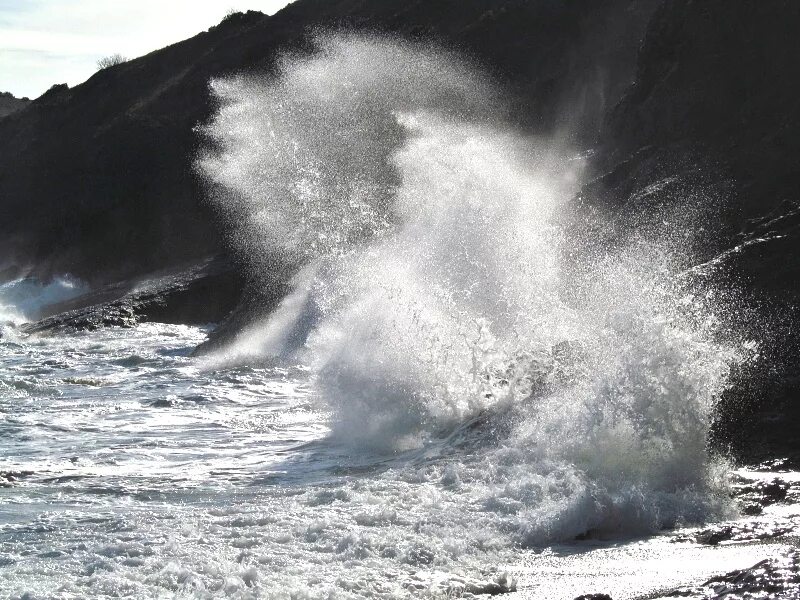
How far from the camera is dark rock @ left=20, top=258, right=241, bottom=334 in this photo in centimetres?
2755

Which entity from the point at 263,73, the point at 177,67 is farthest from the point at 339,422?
the point at 177,67

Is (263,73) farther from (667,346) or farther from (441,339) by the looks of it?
(667,346)

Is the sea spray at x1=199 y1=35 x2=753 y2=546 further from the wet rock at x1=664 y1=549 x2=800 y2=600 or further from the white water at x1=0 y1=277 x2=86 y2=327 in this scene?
the white water at x1=0 y1=277 x2=86 y2=327

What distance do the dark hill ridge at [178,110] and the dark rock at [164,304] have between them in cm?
482

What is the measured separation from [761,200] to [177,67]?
40.3 metres

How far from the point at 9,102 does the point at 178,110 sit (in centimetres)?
4302

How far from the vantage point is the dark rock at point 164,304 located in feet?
90.4

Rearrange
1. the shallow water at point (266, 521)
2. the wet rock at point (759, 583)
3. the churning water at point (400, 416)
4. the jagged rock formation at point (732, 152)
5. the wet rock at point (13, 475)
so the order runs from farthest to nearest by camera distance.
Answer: the jagged rock formation at point (732, 152) < the wet rock at point (13, 475) < the churning water at point (400, 416) < the shallow water at point (266, 521) < the wet rock at point (759, 583)

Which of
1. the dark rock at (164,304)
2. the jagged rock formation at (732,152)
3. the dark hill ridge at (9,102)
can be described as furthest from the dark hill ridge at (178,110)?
the dark hill ridge at (9,102)

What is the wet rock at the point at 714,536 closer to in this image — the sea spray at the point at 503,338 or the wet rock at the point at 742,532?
A: the wet rock at the point at 742,532

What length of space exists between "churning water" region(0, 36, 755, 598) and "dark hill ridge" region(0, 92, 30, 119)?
60.5m

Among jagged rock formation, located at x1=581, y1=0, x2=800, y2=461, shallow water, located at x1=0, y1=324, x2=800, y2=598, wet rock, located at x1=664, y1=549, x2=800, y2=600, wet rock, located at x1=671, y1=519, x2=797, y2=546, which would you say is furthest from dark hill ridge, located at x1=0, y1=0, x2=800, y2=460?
wet rock, located at x1=664, y1=549, x2=800, y2=600

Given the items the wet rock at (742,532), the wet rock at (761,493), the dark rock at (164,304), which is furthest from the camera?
the dark rock at (164,304)

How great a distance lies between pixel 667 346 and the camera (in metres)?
10.8
